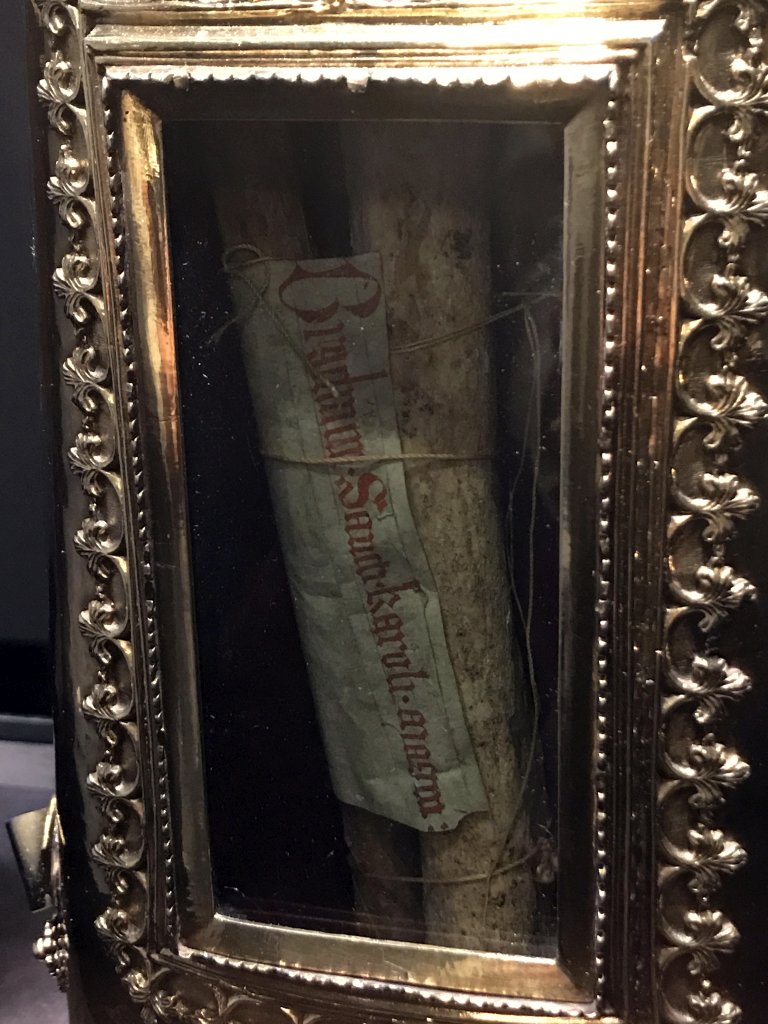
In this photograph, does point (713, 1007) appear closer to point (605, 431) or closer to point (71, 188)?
point (605, 431)

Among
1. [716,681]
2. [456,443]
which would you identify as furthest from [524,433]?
[716,681]

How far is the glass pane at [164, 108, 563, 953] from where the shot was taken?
44 centimetres

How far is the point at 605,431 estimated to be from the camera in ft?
1.40

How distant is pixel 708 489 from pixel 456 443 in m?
0.12

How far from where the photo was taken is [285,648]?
0.50m

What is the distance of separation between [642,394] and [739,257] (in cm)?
7

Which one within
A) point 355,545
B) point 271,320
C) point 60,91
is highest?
point 60,91

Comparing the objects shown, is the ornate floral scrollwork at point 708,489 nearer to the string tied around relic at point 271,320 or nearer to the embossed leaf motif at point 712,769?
the embossed leaf motif at point 712,769

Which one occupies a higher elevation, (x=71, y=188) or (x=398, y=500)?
(x=71, y=188)

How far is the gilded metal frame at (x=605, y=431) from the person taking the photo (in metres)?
0.40

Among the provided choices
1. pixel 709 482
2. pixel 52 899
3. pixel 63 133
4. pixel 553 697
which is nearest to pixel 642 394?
pixel 709 482

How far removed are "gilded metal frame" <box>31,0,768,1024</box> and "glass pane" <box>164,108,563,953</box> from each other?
0.03m

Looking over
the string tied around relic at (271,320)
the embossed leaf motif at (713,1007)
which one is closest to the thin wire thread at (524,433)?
the string tied around relic at (271,320)

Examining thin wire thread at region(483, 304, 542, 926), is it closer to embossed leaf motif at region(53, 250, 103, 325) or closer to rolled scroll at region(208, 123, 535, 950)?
rolled scroll at region(208, 123, 535, 950)
